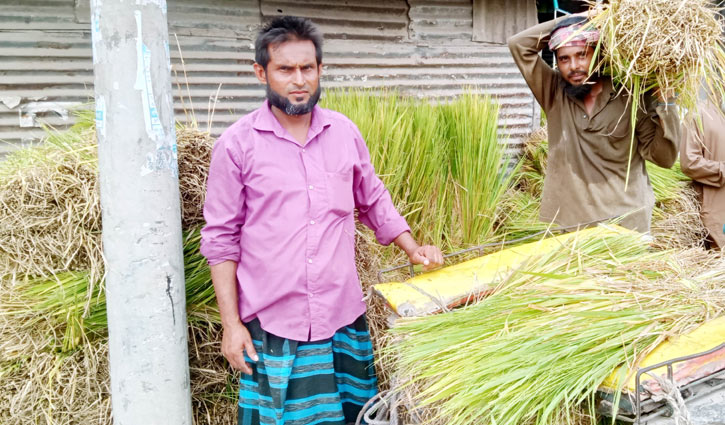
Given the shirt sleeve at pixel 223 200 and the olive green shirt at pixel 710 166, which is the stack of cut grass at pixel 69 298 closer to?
the shirt sleeve at pixel 223 200

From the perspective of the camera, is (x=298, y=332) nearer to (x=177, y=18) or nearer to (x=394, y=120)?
(x=394, y=120)

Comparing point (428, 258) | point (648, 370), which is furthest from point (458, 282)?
point (648, 370)

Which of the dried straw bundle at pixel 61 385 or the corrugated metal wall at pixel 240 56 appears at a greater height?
the corrugated metal wall at pixel 240 56

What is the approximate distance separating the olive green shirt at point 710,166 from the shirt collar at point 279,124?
3099 mm

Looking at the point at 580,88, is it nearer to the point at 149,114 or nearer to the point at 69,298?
the point at 149,114

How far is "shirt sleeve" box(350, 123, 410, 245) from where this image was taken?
2.27 metres

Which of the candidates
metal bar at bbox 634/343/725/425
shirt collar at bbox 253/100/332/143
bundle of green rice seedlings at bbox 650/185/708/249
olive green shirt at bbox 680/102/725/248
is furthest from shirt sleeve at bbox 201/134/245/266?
bundle of green rice seedlings at bbox 650/185/708/249

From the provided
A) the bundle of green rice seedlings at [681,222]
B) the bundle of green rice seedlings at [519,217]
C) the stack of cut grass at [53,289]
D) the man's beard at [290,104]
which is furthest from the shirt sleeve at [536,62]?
the bundle of green rice seedlings at [681,222]

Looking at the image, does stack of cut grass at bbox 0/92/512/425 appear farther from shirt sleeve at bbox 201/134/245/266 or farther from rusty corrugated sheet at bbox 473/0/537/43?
rusty corrugated sheet at bbox 473/0/537/43

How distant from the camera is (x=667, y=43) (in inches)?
86.7

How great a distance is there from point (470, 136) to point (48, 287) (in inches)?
105

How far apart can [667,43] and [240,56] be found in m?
3.38

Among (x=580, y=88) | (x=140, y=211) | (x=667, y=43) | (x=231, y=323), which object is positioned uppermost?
(x=667, y=43)

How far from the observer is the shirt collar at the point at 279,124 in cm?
205
